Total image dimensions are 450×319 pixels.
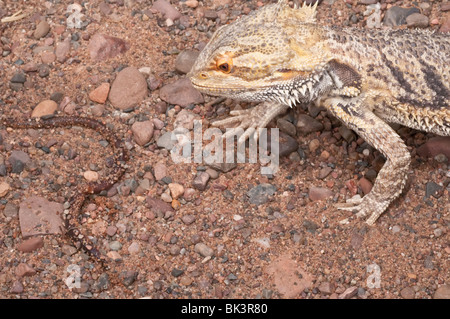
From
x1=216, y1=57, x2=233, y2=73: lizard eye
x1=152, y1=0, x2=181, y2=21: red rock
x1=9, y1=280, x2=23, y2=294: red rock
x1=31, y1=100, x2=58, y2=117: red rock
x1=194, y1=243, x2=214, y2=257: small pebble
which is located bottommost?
x1=9, y1=280, x2=23, y2=294: red rock

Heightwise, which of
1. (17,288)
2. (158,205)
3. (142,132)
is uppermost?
(142,132)

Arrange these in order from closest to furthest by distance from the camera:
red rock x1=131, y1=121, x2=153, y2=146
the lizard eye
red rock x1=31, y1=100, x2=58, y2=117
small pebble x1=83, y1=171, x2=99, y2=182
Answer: the lizard eye, small pebble x1=83, y1=171, x2=99, y2=182, red rock x1=131, y1=121, x2=153, y2=146, red rock x1=31, y1=100, x2=58, y2=117

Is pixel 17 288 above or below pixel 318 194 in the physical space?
below

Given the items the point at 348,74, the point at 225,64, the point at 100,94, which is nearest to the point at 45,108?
the point at 100,94

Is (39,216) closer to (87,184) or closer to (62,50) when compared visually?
(87,184)

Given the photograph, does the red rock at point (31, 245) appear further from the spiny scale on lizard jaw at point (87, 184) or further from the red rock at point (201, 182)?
the red rock at point (201, 182)

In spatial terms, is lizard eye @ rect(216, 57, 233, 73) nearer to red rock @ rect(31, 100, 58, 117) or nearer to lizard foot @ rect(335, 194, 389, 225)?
lizard foot @ rect(335, 194, 389, 225)

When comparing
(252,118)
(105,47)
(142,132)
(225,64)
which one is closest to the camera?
(225,64)

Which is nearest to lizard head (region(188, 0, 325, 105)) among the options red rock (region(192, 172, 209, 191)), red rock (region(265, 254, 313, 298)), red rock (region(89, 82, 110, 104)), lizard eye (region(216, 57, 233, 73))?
lizard eye (region(216, 57, 233, 73))

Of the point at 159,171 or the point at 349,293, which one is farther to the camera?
the point at 159,171
